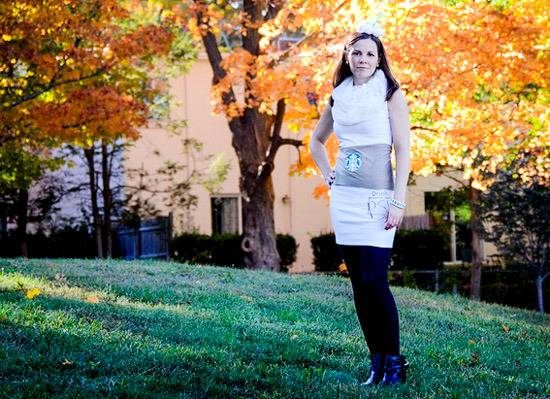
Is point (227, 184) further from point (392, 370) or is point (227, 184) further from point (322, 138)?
point (392, 370)

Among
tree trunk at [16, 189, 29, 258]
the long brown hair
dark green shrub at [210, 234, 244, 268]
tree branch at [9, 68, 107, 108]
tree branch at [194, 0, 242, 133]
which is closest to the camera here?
the long brown hair

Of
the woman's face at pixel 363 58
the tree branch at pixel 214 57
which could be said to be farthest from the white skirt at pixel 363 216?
the tree branch at pixel 214 57

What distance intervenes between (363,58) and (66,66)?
38.7 feet

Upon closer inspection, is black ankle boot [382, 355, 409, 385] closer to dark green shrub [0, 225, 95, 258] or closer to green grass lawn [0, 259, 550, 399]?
green grass lawn [0, 259, 550, 399]

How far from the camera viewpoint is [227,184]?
2745 centimetres

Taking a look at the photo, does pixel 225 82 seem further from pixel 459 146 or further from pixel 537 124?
pixel 537 124

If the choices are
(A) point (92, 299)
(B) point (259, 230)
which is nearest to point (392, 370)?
(A) point (92, 299)

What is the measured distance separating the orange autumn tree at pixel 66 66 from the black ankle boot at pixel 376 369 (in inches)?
414

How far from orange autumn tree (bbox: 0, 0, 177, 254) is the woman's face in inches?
397

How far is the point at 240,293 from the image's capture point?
383 inches

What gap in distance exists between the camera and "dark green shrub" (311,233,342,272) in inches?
977

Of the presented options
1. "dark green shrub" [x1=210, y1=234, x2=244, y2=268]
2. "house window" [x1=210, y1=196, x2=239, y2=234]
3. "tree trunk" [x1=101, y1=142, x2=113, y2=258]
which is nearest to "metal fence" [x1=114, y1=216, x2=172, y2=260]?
"dark green shrub" [x1=210, y1=234, x2=244, y2=268]

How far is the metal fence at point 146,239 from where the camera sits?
2509cm

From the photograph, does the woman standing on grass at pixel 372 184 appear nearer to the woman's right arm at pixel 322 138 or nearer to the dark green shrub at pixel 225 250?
the woman's right arm at pixel 322 138
